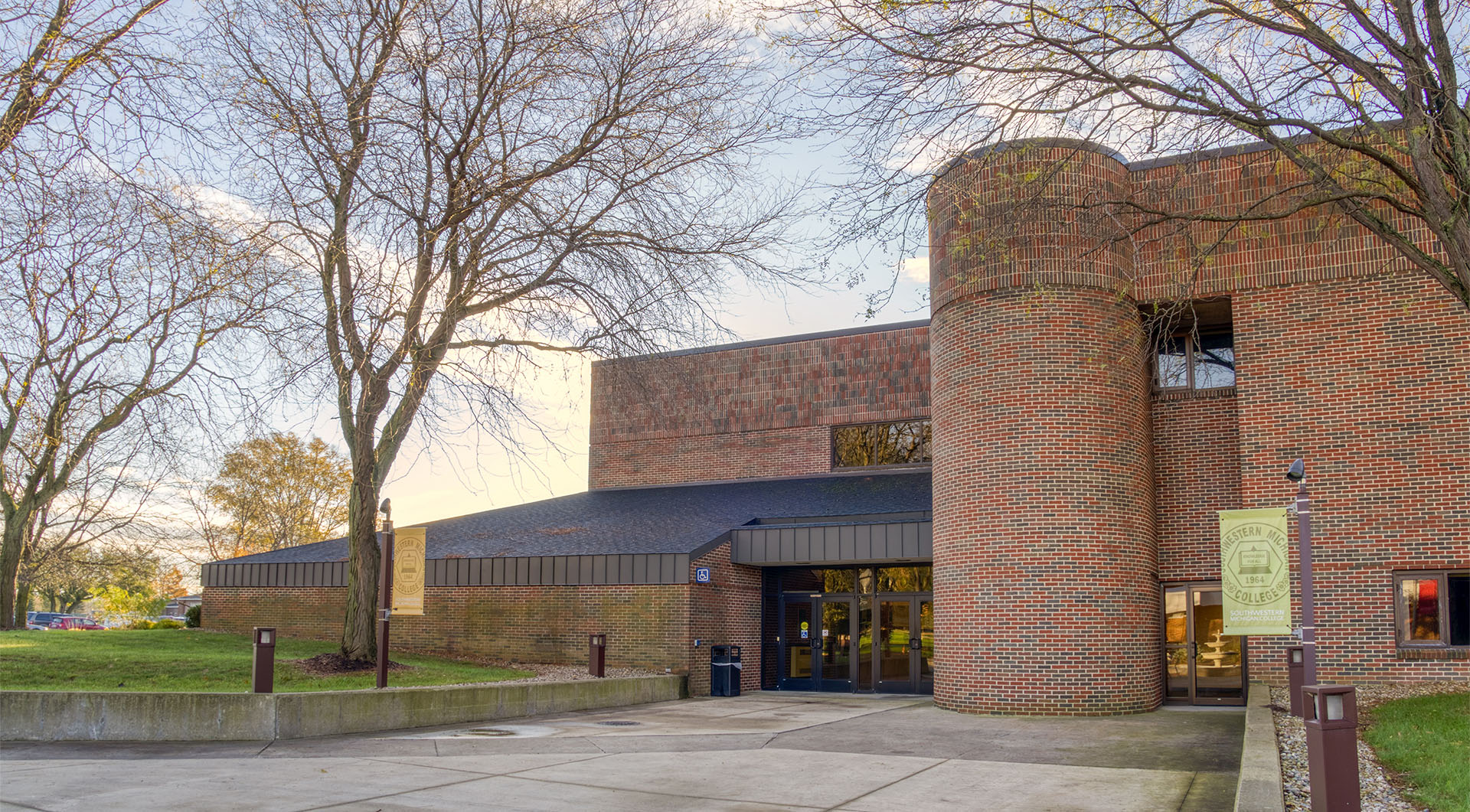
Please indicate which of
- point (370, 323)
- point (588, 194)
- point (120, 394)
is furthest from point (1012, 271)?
point (120, 394)

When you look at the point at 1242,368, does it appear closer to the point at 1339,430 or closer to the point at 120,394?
the point at 1339,430

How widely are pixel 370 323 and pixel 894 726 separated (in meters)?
8.62

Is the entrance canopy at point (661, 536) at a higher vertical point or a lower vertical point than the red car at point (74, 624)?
higher

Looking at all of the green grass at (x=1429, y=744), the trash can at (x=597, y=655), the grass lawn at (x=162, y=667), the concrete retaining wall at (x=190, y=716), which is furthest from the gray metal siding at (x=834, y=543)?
the concrete retaining wall at (x=190, y=716)

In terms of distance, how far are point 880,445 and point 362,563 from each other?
12623 millimetres

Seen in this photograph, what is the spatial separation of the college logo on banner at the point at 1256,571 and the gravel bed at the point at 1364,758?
1.33 m

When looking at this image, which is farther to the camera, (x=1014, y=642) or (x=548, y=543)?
(x=548, y=543)

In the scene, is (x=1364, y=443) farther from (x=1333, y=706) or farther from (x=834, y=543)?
(x=1333, y=706)

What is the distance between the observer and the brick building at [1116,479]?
16406 mm

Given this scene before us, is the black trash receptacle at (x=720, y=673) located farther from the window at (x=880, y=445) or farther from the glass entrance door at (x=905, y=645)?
the window at (x=880, y=445)

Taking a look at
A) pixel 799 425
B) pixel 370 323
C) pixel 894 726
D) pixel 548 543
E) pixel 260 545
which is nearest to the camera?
pixel 370 323

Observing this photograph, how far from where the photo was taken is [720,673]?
20.6 m

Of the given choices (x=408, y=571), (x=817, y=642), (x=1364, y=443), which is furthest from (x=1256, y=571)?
(x=817, y=642)

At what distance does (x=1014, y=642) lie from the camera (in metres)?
16.6
